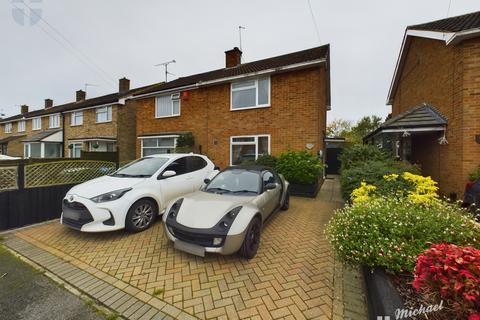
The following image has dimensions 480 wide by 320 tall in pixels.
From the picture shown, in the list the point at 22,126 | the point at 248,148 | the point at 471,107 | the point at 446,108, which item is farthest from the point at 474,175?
the point at 22,126

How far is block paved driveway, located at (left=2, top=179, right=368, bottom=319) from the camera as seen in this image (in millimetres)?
2365

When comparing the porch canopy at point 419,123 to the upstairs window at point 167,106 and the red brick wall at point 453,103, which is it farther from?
the upstairs window at point 167,106

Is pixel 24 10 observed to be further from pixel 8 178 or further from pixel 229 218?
pixel 229 218

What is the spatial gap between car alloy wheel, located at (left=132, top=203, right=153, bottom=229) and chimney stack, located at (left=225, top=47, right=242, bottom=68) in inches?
493

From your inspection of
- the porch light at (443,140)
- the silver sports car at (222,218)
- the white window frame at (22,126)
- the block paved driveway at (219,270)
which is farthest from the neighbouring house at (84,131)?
the porch light at (443,140)

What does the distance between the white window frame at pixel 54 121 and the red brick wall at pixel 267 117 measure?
46.8 feet

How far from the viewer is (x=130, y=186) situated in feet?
14.2

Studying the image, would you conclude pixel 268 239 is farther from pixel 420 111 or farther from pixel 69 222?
pixel 420 111

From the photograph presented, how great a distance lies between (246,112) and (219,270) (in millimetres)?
8483

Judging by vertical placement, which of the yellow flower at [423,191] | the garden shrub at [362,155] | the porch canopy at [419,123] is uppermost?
the porch canopy at [419,123]

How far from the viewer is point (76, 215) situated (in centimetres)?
401

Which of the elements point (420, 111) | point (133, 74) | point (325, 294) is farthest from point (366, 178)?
point (133, 74)

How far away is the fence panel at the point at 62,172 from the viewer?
5.05 meters

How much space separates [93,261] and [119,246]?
469 millimetres
